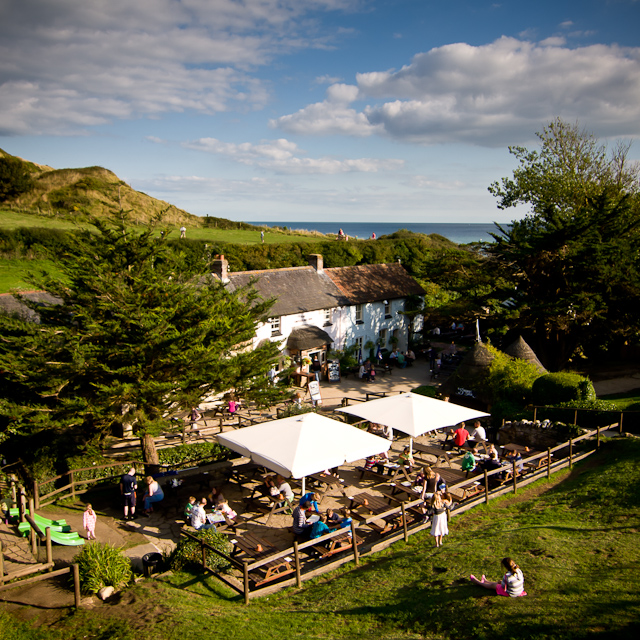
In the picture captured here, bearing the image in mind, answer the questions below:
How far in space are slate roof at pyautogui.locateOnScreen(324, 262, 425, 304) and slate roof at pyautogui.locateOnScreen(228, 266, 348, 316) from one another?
0.98 metres

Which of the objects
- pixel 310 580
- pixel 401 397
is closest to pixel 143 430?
pixel 310 580

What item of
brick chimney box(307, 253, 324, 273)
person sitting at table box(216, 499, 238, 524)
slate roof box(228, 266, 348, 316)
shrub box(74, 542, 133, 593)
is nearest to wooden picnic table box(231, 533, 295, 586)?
person sitting at table box(216, 499, 238, 524)

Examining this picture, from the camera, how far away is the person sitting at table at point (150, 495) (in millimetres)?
14000

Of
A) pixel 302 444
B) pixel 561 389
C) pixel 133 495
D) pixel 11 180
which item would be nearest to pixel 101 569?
pixel 133 495

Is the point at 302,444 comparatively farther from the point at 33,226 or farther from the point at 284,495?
the point at 33,226

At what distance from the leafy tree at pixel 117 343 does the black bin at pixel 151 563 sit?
4233mm

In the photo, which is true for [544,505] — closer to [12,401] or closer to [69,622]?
[69,622]

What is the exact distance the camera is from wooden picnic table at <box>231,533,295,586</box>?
32.9 ft

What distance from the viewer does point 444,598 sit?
8.36m

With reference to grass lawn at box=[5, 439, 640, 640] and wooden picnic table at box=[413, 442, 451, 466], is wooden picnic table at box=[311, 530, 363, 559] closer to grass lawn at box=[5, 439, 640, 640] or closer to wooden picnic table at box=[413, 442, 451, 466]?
grass lawn at box=[5, 439, 640, 640]

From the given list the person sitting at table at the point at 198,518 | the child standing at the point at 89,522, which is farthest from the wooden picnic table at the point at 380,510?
the child standing at the point at 89,522

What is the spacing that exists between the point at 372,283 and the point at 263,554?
93.0 feet

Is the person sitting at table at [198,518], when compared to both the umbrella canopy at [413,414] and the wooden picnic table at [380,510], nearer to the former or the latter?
the wooden picnic table at [380,510]

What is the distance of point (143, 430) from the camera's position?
14039 millimetres
